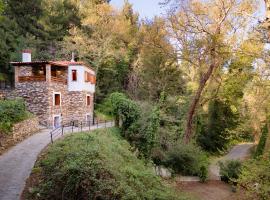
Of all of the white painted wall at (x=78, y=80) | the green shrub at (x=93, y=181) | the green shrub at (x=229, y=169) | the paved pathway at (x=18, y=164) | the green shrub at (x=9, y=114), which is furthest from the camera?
the white painted wall at (x=78, y=80)

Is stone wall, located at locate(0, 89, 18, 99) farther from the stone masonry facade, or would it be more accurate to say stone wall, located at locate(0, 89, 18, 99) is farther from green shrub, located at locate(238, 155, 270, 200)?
green shrub, located at locate(238, 155, 270, 200)

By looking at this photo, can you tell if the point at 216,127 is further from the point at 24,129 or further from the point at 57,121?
the point at 24,129

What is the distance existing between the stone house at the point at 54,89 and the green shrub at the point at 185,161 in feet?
32.0

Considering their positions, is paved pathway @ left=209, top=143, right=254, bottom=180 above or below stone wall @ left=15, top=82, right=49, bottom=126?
below

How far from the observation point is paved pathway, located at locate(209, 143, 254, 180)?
68.9 ft

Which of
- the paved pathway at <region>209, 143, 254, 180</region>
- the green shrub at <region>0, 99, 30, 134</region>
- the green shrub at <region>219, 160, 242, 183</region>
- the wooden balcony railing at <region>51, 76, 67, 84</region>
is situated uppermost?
the wooden balcony railing at <region>51, 76, 67, 84</region>

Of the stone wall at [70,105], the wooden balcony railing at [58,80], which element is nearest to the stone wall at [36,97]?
the stone wall at [70,105]

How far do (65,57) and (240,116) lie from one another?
1941 centimetres

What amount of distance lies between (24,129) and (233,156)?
55.5 ft

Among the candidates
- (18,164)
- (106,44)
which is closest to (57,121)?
(106,44)

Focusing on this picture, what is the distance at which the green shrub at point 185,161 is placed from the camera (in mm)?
19266

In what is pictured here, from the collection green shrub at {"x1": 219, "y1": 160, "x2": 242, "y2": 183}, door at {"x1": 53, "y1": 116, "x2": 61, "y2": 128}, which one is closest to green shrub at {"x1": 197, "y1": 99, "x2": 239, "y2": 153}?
green shrub at {"x1": 219, "y1": 160, "x2": 242, "y2": 183}

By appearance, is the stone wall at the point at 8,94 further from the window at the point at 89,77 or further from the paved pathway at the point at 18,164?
the paved pathway at the point at 18,164

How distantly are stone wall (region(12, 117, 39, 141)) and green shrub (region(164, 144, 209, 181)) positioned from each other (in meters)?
8.70
